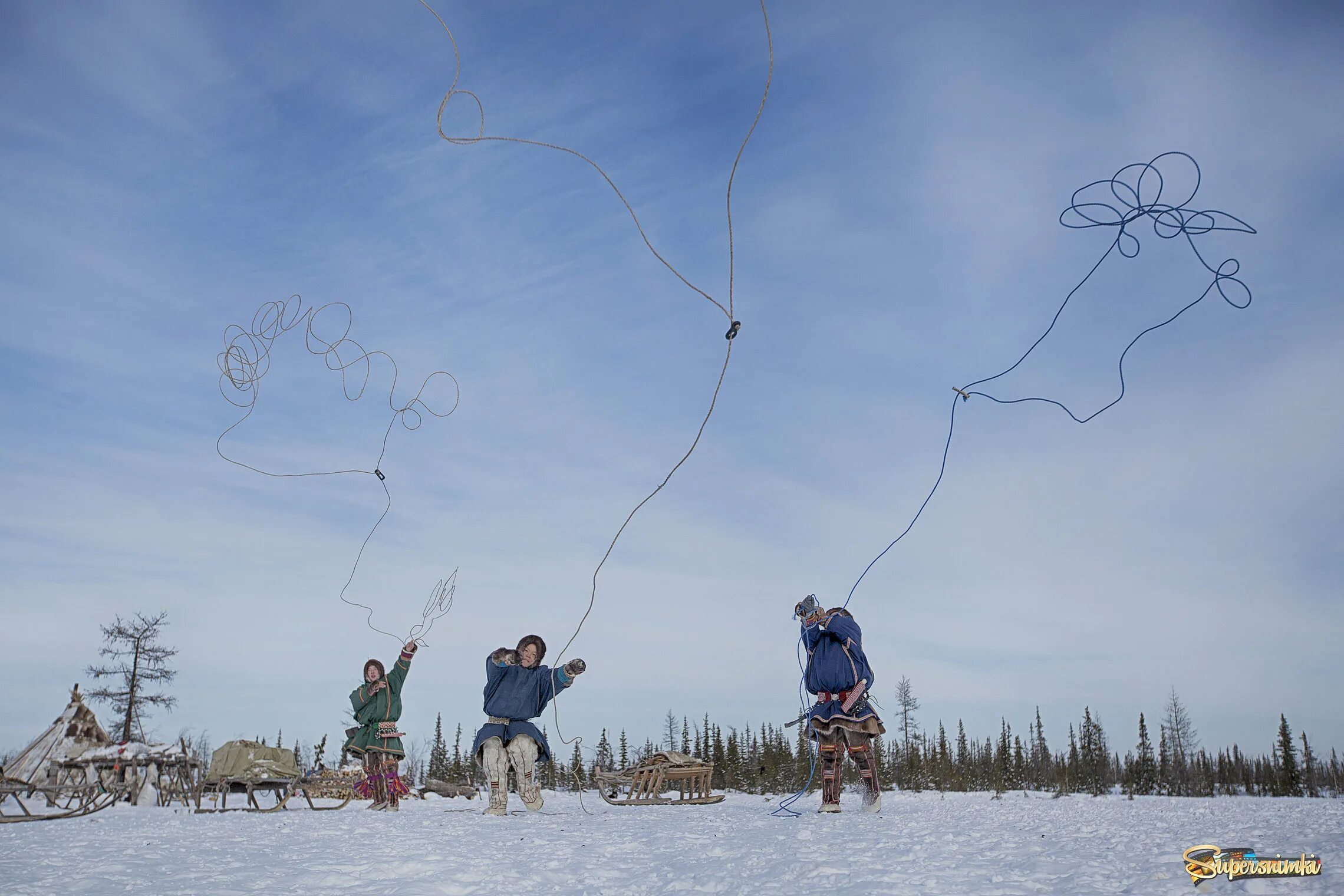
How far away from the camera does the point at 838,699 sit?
1165 cm

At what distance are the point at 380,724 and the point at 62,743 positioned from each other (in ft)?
45.4

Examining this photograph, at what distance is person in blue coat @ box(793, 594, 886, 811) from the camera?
11.4 m

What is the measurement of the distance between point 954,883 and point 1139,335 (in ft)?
18.5

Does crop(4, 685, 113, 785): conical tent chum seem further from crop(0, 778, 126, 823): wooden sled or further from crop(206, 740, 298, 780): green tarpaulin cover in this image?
crop(206, 740, 298, 780): green tarpaulin cover

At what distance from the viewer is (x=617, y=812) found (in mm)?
13117

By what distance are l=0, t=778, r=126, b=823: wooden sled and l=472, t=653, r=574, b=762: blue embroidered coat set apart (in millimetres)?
6825

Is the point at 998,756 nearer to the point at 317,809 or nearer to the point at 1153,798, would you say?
the point at 1153,798

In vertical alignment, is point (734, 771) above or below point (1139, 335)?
below

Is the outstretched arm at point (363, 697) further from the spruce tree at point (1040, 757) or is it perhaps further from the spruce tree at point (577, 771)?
A: the spruce tree at point (1040, 757)

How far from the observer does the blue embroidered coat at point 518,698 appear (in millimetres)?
13312

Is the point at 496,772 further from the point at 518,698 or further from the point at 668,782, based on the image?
the point at 668,782

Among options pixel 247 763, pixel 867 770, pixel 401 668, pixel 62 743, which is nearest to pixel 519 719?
pixel 401 668

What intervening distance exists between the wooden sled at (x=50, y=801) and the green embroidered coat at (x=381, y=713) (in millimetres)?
4383

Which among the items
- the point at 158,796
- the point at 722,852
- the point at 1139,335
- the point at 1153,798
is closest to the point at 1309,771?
the point at 1153,798
